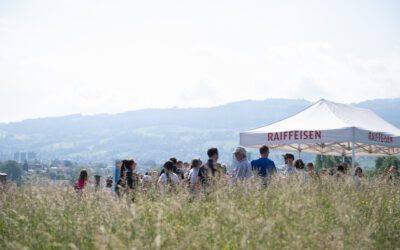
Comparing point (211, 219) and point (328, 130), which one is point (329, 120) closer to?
point (328, 130)

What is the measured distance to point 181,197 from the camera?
6.84 m

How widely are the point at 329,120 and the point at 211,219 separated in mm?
8123

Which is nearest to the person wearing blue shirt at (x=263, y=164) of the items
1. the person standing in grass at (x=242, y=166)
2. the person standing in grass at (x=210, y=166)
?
the person standing in grass at (x=242, y=166)

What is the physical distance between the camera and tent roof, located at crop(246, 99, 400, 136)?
41.3ft

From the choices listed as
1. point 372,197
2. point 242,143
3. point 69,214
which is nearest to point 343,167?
point 242,143

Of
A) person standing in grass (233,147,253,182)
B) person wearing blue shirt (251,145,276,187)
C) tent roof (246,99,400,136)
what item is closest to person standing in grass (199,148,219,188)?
person standing in grass (233,147,253,182)

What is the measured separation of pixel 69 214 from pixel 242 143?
25.6 feet

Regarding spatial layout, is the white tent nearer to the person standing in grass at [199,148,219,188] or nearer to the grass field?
the person standing in grass at [199,148,219,188]

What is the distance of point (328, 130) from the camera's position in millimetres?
12141

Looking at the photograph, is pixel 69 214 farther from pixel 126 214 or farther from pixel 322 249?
pixel 322 249

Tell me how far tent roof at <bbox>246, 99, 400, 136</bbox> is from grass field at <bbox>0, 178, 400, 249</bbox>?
14.3 feet

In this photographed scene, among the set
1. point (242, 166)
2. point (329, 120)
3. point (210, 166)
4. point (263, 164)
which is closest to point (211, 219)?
point (210, 166)

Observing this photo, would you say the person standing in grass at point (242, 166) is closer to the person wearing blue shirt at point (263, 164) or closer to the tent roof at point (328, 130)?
the person wearing blue shirt at point (263, 164)

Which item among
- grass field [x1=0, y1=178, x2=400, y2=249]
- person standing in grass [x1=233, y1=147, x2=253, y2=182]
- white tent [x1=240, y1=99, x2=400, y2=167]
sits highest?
white tent [x1=240, y1=99, x2=400, y2=167]
